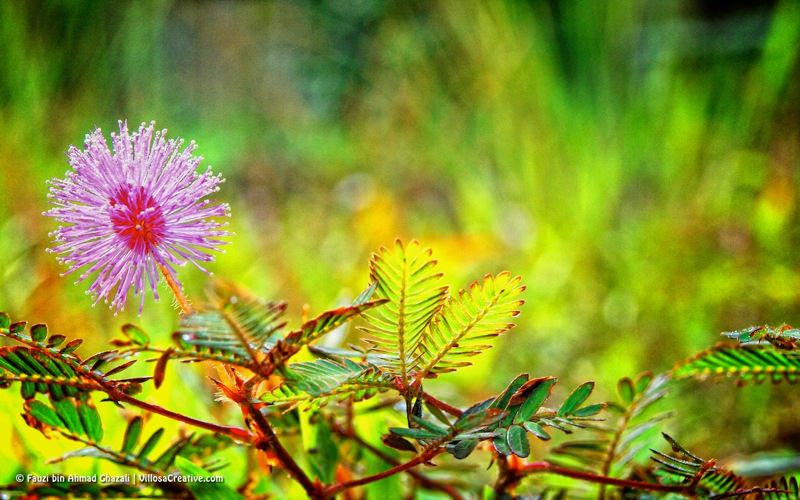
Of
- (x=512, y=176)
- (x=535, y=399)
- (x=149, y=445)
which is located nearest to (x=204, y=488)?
(x=149, y=445)

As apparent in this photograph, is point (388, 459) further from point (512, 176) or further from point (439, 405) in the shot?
point (512, 176)

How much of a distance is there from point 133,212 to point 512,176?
1.37 meters

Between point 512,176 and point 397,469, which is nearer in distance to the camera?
point 397,469

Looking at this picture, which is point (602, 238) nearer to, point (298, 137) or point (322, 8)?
point (298, 137)

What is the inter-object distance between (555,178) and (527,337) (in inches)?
24.2

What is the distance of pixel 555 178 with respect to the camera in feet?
4.99

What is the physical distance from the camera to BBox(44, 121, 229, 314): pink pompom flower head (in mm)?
251

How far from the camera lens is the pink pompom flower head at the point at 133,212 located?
251 millimetres

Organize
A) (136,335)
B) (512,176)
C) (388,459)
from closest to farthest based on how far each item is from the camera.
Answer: (136,335) → (388,459) → (512,176)

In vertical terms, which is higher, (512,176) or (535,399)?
(512,176)

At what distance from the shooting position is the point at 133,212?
253 millimetres

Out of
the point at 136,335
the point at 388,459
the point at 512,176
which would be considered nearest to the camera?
the point at 136,335

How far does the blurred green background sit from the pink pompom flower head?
0.47 ft

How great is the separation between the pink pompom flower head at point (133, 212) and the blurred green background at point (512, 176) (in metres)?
0.14
